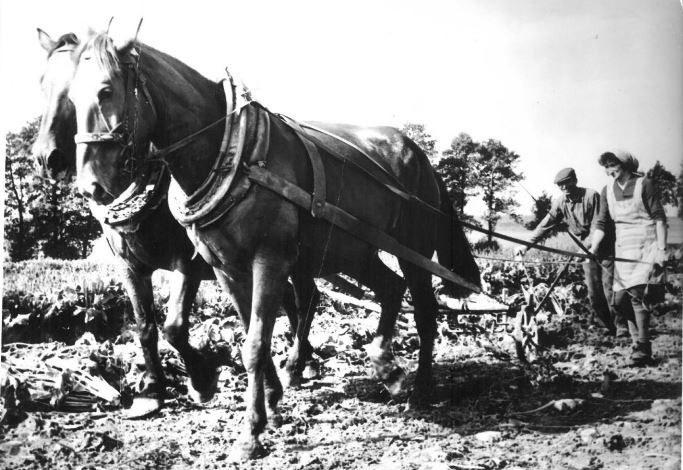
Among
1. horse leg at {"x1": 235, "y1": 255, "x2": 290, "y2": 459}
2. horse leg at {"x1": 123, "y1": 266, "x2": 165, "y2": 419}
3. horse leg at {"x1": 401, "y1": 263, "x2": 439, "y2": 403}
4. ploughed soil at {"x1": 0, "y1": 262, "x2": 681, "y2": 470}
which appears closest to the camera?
horse leg at {"x1": 235, "y1": 255, "x2": 290, "y2": 459}

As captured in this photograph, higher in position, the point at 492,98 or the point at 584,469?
the point at 492,98

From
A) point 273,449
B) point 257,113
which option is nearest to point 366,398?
point 273,449

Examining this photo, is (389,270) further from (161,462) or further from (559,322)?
(161,462)

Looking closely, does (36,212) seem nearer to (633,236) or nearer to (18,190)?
(18,190)

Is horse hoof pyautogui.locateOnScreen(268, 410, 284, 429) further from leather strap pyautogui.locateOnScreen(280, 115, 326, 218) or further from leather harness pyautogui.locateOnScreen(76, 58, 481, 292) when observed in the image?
leather strap pyautogui.locateOnScreen(280, 115, 326, 218)

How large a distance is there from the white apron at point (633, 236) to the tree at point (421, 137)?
0.95 meters

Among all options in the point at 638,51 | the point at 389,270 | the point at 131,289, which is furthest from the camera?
the point at 389,270

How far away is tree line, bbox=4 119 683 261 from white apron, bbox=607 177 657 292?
0.14 m

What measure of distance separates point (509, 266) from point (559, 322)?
0.47 metres

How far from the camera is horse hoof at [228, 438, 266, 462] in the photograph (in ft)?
9.72

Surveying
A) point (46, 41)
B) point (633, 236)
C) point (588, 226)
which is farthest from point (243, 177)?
point (633, 236)

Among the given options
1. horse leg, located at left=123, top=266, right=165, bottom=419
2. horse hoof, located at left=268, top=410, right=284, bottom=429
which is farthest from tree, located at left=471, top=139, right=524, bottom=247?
horse leg, located at left=123, top=266, right=165, bottom=419

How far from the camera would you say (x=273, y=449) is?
3041 mm

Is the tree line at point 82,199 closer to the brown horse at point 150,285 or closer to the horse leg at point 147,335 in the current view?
the brown horse at point 150,285
